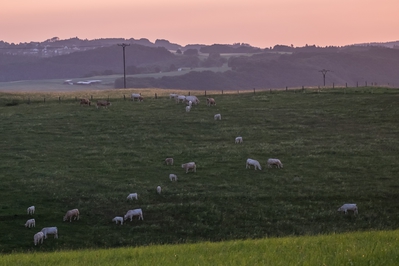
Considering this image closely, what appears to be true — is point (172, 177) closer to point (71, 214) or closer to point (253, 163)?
point (253, 163)

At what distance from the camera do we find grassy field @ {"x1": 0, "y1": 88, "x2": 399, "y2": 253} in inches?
1063

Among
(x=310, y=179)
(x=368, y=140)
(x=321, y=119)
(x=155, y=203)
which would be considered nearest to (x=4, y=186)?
(x=155, y=203)

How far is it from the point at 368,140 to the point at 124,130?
23317 mm

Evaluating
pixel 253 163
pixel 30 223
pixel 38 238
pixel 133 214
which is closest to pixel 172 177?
pixel 253 163

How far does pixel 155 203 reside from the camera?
30.8m

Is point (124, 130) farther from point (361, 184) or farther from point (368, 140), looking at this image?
point (361, 184)

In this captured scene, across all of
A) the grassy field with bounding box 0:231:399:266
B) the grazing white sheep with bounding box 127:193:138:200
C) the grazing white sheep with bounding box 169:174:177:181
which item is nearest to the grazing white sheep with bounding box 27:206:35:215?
the grazing white sheep with bounding box 127:193:138:200

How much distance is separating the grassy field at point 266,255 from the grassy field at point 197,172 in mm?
8179

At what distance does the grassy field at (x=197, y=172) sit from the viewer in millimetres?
27000

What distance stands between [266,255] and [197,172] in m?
23.9

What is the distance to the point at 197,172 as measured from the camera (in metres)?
37.5

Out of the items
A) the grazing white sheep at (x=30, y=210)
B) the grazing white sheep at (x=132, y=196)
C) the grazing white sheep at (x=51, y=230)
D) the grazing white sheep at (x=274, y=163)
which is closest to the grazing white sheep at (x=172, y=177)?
the grazing white sheep at (x=132, y=196)

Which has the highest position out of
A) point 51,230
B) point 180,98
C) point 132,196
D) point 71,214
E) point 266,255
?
point 180,98

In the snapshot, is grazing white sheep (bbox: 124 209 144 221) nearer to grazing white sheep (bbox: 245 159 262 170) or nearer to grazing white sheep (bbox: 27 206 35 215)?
grazing white sheep (bbox: 27 206 35 215)
